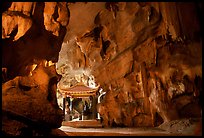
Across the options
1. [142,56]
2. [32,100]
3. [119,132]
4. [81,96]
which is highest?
[142,56]

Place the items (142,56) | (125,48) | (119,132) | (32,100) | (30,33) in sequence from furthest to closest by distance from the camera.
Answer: (125,48) → (142,56) → (119,132) → (30,33) → (32,100)

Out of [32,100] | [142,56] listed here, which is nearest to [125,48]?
[142,56]

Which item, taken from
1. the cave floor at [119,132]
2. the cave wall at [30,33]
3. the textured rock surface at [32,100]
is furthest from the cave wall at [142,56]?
the textured rock surface at [32,100]

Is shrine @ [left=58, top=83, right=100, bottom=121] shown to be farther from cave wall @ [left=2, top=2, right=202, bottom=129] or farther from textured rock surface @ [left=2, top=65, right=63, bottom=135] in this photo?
textured rock surface @ [left=2, top=65, right=63, bottom=135]

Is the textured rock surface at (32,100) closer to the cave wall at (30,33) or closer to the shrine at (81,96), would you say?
the cave wall at (30,33)

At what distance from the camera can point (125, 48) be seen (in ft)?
47.4

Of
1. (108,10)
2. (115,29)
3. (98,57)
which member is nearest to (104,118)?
(98,57)

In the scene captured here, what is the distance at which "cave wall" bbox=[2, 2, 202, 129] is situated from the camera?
7375 mm

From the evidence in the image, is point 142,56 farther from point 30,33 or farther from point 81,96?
point 81,96

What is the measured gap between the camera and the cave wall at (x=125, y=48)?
7.38 metres

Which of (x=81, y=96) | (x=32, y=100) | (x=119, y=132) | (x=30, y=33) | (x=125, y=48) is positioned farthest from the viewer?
(x=81, y=96)

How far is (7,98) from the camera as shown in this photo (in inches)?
258

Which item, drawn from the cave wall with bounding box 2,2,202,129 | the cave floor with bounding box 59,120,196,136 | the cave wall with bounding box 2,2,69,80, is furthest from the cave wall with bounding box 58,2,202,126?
the cave wall with bounding box 2,2,69,80

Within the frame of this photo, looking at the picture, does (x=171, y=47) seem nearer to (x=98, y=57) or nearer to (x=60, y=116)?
(x=98, y=57)
